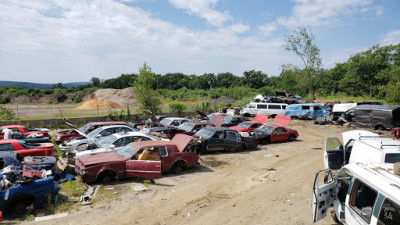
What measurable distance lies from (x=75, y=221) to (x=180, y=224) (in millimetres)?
2753

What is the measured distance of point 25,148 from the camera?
11.4 metres

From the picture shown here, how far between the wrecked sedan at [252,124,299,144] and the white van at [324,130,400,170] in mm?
7752

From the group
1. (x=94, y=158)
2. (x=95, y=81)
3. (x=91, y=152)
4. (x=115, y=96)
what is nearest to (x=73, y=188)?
(x=94, y=158)

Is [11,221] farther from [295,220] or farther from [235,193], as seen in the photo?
[295,220]

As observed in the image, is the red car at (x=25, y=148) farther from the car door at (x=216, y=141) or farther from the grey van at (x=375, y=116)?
the grey van at (x=375, y=116)

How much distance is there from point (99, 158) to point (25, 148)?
3558 mm

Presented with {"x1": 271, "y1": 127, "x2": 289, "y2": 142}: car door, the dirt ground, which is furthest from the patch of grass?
{"x1": 271, "y1": 127, "x2": 289, "y2": 142}: car door

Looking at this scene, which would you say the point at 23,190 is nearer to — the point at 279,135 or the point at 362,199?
the point at 362,199

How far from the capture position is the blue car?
741 centimetres

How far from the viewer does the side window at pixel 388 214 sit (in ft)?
14.5

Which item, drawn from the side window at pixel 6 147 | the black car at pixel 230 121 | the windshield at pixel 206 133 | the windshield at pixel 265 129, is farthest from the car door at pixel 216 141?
the side window at pixel 6 147

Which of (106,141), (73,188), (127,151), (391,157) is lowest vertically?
(73,188)

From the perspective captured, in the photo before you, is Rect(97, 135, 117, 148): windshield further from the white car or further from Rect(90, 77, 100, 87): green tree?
Rect(90, 77, 100, 87): green tree

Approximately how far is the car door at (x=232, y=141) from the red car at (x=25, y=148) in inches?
330
